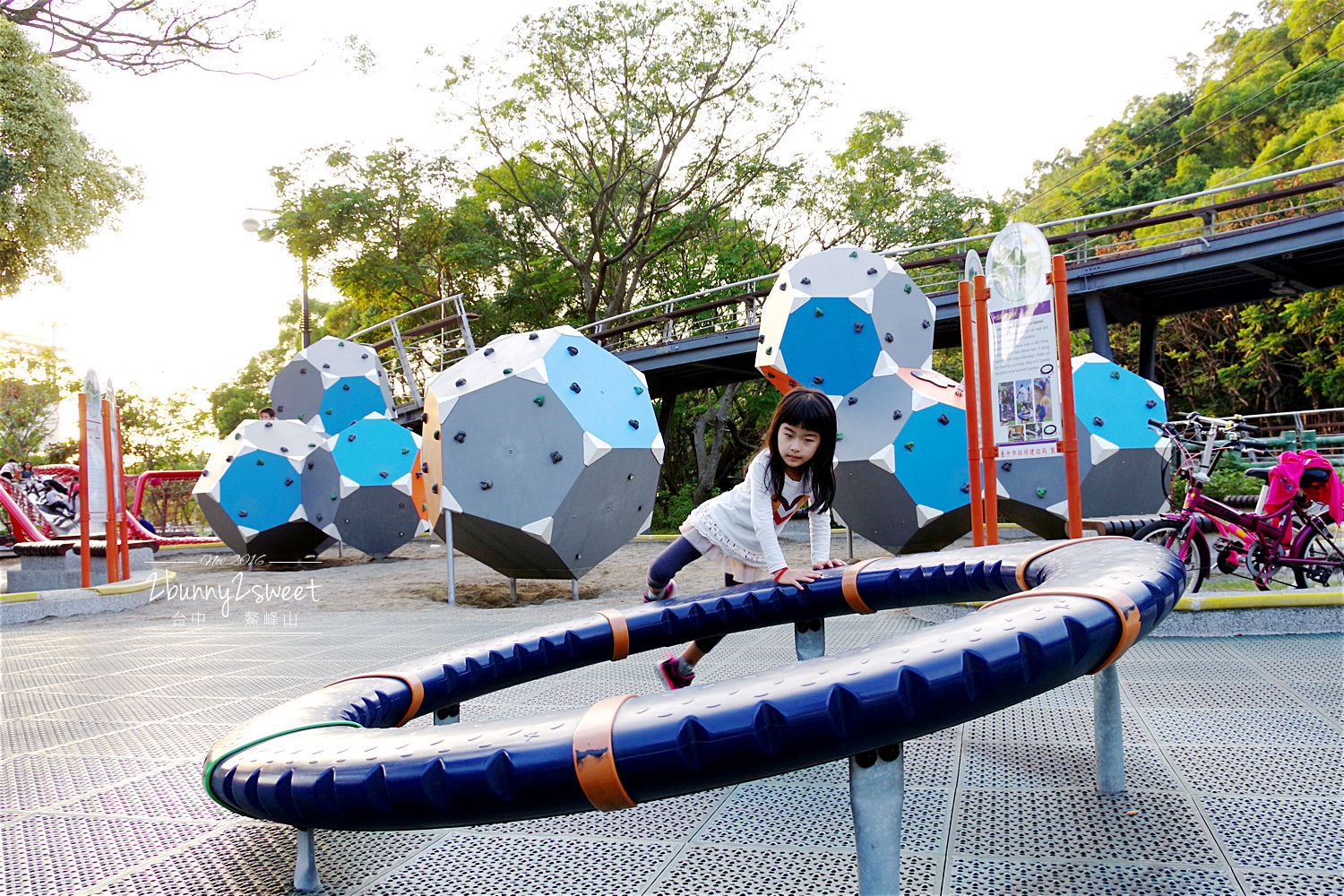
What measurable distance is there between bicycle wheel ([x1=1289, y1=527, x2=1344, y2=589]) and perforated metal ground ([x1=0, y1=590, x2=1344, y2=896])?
1.81 m

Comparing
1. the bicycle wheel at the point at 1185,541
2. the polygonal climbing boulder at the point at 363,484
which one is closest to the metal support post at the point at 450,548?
the polygonal climbing boulder at the point at 363,484

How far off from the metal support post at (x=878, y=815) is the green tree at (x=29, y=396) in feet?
114

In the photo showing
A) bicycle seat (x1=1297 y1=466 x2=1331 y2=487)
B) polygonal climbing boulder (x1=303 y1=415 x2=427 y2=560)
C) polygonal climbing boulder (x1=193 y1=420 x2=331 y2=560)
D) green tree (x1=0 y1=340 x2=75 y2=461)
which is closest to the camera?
bicycle seat (x1=1297 y1=466 x2=1331 y2=487)

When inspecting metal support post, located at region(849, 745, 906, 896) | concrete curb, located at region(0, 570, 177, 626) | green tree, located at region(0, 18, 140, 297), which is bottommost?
concrete curb, located at region(0, 570, 177, 626)

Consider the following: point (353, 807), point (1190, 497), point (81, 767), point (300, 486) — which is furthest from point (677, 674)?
point (300, 486)

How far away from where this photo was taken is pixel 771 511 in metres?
3.38

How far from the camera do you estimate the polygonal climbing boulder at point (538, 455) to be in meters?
7.93

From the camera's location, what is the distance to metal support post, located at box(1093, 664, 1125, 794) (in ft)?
8.21

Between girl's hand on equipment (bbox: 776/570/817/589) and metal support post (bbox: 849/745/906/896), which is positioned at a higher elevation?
girl's hand on equipment (bbox: 776/570/817/589)

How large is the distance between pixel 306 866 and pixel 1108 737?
92.2 inches

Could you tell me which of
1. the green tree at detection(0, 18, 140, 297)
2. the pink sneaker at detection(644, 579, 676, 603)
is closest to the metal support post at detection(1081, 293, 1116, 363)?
the pink sneaker at detection(644, 579, 676, 603)

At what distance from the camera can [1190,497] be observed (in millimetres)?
5848

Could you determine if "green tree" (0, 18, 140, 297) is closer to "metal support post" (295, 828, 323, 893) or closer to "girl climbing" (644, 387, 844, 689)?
"girl climbing" (644, 387, 844, 689)

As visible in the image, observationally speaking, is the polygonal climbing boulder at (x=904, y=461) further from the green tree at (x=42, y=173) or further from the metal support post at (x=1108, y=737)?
the green tree at (x=42, y=173)
